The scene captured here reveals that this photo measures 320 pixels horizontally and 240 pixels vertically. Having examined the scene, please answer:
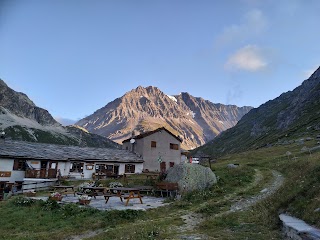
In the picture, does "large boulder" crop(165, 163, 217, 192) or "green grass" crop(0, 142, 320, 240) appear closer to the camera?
"green grass" crop(0, 142, 320, 240)

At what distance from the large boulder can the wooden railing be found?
81.5 feet

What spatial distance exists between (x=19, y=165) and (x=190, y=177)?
98.1ft

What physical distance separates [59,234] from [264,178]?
973 inches

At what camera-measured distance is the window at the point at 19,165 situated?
4444 centimetres

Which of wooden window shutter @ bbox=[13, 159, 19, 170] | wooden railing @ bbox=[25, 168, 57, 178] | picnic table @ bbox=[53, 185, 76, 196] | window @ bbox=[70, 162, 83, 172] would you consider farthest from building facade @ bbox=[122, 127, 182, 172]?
picnic table @ bbox=[53, 185, 76, 196]

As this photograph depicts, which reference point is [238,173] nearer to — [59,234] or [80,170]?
[59,234]

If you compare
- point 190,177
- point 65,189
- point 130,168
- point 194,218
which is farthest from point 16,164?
point 194,218

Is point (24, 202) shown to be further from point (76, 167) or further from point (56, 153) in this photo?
point (76, 167)

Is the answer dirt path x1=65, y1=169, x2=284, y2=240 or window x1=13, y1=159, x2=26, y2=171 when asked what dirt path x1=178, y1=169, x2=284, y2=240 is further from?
window x1=13, y1=159, x2=26, y2=171

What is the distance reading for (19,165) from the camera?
45062 mm

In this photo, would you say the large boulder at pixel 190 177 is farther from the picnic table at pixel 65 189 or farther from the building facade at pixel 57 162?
the building facade at pixel 57 162

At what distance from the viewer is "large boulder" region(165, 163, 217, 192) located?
2759 centimetres

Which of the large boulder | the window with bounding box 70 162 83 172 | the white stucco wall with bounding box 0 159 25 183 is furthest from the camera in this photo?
the window with bounding box 70 162 83 172

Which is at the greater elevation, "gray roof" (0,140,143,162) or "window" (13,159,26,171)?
"gray roof" (0,140,143,162)
